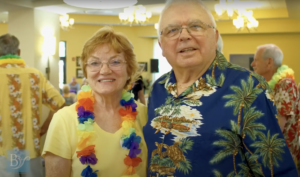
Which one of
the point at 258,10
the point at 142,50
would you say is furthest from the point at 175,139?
the point at 142,50

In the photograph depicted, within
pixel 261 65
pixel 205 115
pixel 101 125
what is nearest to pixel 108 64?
pixel 101 125

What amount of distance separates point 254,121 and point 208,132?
20 cm

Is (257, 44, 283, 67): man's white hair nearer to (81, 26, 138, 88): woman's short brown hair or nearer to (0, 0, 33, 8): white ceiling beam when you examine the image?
(81, 26, 138, 88): woman's short brown hair

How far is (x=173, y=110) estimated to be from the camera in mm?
1461

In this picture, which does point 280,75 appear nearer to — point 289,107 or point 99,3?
point 289,107

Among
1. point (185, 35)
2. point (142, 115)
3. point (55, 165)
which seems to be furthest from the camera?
point (142, 115)

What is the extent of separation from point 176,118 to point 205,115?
0.15m

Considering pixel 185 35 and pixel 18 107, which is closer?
pixel 185 35

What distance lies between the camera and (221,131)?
1.30 meters

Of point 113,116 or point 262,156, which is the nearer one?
point 262,156

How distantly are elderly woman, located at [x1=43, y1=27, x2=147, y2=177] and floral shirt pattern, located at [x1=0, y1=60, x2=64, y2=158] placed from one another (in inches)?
51.6

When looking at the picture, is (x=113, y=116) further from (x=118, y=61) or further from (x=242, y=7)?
(x=242, y=7)

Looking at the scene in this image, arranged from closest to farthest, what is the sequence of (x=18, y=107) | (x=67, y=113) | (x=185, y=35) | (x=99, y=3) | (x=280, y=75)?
(x=185, y=35), (x=67, y=113), (x=18, y=107), (x=280, y=75), (x=99, y=3)

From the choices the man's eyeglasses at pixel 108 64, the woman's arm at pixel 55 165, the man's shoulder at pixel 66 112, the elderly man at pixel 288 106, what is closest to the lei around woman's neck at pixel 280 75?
the elderly man at pixel 288 106
